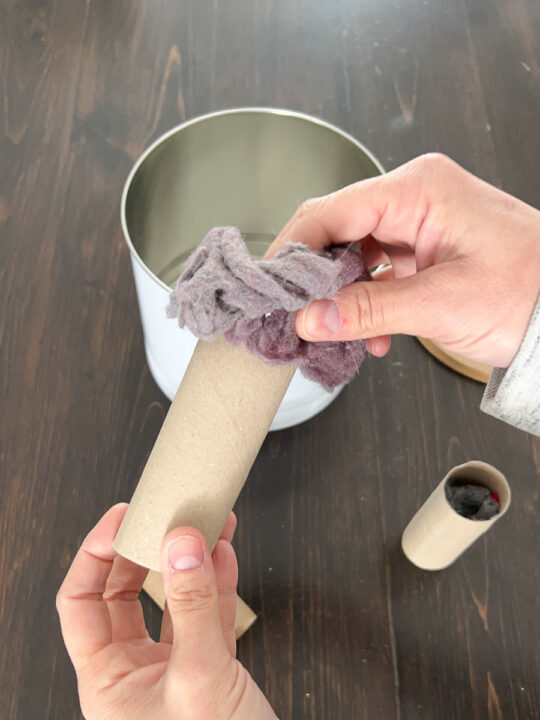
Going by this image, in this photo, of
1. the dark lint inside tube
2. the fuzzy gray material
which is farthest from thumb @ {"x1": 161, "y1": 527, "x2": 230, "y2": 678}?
the dark lint inside tube

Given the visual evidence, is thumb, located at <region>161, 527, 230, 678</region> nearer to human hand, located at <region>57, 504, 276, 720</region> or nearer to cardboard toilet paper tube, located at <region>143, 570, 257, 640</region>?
human hand, located at <region>57, 504, 276, 720</region>

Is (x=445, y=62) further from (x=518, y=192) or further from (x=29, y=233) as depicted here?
(x=29, y=233)

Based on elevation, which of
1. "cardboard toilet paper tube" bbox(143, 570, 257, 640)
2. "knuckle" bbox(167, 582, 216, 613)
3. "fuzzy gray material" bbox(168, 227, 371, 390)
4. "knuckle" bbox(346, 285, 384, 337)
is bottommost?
"cardboard toilet paper tube" bbox(143, 570, 257, 640)

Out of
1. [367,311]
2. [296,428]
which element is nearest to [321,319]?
[367,311]

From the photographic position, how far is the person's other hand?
41cm

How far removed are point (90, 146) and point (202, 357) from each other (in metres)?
0.50

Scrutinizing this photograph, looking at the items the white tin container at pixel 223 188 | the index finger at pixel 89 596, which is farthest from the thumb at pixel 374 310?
the index finger at pixel 89 596

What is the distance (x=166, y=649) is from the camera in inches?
18.2

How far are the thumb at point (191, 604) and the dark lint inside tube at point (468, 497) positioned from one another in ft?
0.76

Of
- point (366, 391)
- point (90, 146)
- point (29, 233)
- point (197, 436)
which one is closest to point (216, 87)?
point (90, 146)

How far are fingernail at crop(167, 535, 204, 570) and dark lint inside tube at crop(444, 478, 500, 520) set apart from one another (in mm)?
235

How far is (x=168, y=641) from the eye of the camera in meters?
0.48

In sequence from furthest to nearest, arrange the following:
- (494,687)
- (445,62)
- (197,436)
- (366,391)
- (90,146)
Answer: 1. (445,62)
2. (90,146)
3. (366,391)
4. (494,687)
5. (197,436)

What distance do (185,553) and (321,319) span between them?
168 millimetres
